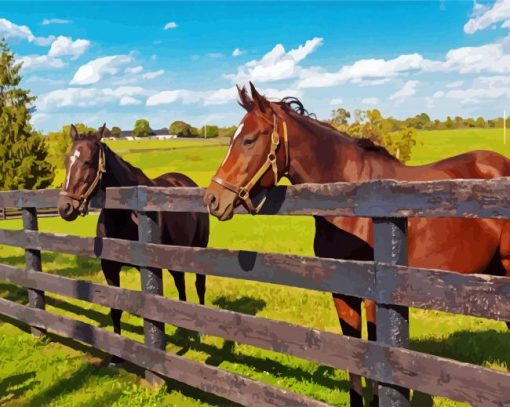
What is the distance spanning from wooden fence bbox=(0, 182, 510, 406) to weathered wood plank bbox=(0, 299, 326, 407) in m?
0.01

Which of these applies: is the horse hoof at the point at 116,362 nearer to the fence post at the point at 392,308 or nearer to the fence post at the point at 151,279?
the fence post at the point at 151,279

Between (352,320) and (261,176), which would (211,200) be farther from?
(352,320)

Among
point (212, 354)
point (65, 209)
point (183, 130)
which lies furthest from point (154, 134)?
point (212, 354)

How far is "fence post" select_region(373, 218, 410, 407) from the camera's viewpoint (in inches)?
118

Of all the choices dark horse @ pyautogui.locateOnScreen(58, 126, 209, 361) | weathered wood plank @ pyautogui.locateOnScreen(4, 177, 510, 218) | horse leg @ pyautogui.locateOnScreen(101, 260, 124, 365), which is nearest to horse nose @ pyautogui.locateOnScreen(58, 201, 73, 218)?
dark horse @ pyautogui.locateOnScreen(58, 126, 209, 361)

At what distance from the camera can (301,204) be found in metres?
3.53

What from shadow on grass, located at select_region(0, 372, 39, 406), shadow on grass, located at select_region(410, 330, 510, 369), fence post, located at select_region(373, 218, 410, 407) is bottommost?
shadow on grass, located at select_region(410, 330, 510, 369)

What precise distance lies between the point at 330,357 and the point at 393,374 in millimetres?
493

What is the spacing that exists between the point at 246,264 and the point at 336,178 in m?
1.01

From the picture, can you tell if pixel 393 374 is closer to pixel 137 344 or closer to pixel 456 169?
pixel 456 169

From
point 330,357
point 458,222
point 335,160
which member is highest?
point 335,160

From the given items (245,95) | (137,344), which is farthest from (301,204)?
(137,344)

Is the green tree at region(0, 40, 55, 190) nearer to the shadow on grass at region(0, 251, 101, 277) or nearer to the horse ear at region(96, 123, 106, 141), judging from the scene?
the shadow on grass at region(0, 251, 101, 277)

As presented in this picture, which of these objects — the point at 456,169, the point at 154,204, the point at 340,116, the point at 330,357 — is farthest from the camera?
the point at 340,116
